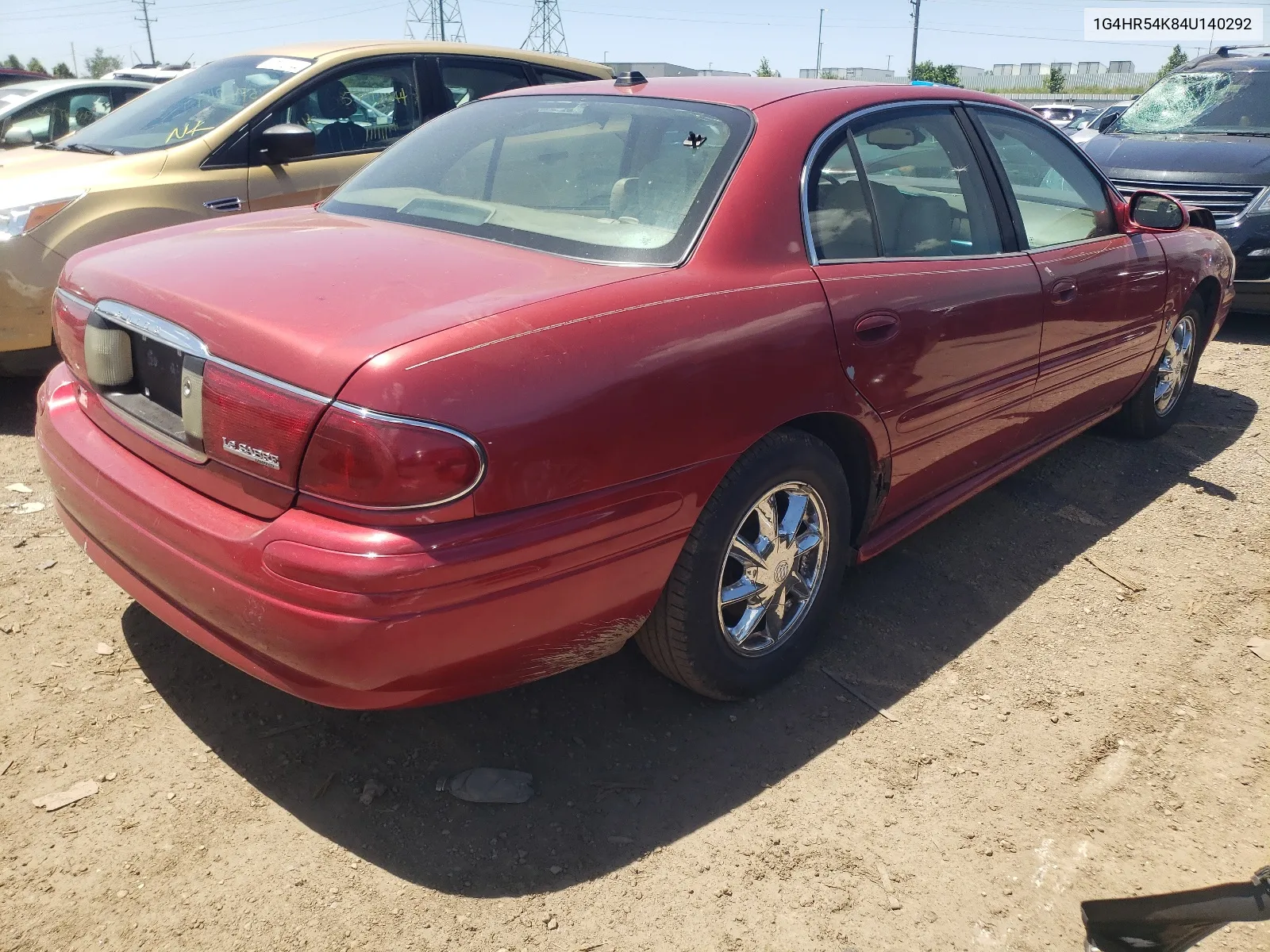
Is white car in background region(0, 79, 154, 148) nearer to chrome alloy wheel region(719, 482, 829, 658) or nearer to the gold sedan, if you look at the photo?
the gold sedan

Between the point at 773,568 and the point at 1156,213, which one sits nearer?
the point at 773,568

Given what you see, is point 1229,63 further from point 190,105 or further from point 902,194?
point 190,105

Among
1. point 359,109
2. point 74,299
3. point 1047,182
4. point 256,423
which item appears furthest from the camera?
point 359,109

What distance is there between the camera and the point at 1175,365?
16.1 feet

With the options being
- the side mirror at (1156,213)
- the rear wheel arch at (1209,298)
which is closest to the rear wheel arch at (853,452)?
the side mirror at (1156,213)

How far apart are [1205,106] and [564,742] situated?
8.23 meters

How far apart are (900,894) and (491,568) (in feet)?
3.73

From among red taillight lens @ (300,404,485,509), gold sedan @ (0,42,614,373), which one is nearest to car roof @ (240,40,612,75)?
gold sedan @ (0,42,614,373)

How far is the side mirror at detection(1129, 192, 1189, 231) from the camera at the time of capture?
13.8ft

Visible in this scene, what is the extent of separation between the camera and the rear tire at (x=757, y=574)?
252cm

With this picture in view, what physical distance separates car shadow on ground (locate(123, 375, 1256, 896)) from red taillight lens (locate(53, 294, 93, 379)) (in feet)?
2.72

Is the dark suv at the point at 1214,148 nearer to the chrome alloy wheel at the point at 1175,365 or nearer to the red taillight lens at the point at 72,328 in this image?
the chrome alloy wheel at the point at 1175,365

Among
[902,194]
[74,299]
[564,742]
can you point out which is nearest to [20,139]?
[74,299]

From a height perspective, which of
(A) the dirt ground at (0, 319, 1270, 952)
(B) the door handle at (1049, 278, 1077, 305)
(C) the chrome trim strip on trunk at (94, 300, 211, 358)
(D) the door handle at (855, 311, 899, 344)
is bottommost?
(A) the dirt ground at (0, 319, 1270, 952)
